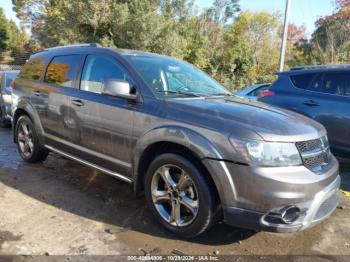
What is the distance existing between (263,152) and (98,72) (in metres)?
2.29

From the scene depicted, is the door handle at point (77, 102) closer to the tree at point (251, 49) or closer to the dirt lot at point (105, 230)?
the dirt lot at point (105, 230)

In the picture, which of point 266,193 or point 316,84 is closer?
point 266,193

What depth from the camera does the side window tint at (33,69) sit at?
5648mm

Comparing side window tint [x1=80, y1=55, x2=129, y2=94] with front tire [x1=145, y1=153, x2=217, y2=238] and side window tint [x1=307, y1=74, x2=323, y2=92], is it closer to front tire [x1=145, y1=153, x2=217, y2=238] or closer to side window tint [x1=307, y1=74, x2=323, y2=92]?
front tire [x1=145, y1=153, x2=217, y2=238]

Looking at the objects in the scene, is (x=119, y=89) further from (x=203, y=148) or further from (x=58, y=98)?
(x=58, y=98)

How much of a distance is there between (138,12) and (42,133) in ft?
51.2

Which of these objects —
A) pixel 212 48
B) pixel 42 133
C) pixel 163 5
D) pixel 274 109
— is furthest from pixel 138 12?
pixel 274 109

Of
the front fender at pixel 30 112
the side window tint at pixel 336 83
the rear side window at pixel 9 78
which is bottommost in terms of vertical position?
the front fender at pixel 30 112

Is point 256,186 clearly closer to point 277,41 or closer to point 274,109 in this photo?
point 274,109

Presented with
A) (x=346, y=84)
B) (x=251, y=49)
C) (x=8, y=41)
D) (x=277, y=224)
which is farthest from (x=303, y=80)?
(x=8, y=41)

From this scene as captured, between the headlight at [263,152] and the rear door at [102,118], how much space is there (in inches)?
50.2

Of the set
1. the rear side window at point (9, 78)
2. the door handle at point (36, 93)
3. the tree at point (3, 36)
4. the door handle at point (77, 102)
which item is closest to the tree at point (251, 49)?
the rear side window at point (9, 78)

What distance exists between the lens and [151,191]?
385cm

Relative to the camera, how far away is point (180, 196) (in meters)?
3.64
